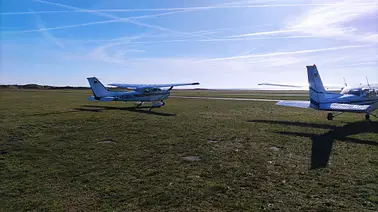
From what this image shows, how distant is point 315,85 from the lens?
599 inches

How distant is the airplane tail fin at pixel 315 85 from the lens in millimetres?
15195

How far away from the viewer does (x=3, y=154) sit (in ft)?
27.6

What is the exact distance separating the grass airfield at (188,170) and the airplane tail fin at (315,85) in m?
3.19

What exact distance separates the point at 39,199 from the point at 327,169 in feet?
22.5

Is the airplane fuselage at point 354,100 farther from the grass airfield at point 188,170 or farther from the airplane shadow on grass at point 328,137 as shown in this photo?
the grass airfield at point 188,170

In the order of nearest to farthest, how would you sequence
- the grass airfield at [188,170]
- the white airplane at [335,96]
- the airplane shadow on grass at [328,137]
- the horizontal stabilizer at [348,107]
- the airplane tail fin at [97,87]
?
the grass airfield at [188,170] < the airplane shadow on grass at [328,137] < the horizontal stabilizer at [348,107] < the white airplane at [335,96] < the airplane tail fin at [97,87]

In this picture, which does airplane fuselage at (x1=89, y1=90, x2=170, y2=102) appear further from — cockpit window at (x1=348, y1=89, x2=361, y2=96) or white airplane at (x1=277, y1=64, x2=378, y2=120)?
cockpit window at (x1=348, y1=89, x2=361, y2=96)

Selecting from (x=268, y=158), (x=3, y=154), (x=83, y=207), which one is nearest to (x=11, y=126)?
(x=3, y=154)

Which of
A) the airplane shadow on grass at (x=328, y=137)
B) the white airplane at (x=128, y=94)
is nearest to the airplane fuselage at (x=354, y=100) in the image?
the airplane shadow on grass at (x=328, y=137)

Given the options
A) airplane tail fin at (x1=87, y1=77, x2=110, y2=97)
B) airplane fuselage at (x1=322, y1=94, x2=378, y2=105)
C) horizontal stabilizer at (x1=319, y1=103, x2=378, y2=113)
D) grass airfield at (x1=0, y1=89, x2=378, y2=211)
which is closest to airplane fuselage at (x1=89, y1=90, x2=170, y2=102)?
airplane tail fin at (x1=87, y1=77, x2=110, y2=97)

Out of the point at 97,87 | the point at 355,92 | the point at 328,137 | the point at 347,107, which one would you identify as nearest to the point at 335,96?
the point at 355,92

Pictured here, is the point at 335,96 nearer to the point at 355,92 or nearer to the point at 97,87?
the point at 355,92

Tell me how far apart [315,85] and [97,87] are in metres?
19.6

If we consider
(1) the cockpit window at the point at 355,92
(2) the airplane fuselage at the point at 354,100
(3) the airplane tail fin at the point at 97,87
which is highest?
(3) the airplane tail fin at the point at 97,87
